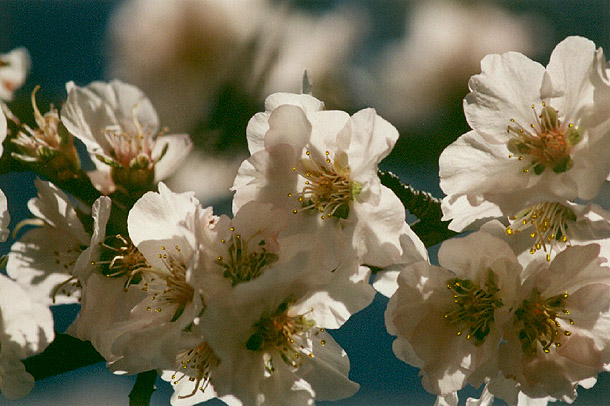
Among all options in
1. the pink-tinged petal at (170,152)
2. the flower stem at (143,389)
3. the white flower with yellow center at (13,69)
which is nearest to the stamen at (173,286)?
the flower stem at (143,389)

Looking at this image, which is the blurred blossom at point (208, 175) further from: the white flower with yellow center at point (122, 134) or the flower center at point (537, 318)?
the flower center at point (537, 318)

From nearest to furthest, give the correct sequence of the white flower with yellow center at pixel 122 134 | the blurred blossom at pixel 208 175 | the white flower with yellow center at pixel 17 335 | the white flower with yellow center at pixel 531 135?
the white flower with yellow center at pixel 531 135 < the white flower with yellow center at pixel 17 335 < the white flower with yellow center at pixel 122 134 < the blurred blossom at pixel 208 175

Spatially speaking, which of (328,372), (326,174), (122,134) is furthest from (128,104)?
(328,372)

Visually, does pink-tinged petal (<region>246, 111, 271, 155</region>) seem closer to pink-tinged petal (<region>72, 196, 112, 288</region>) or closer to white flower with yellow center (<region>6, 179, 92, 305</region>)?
pink-tinged petal (<region>72, 196, 112, 288</region>)

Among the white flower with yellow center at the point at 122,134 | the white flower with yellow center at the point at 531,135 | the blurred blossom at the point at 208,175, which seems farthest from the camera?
the blurred blossom at the point at 208,175

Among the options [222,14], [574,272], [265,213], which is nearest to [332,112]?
[265,213]

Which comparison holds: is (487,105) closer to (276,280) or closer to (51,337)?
(276,280)

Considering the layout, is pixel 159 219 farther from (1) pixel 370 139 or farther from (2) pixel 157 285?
(1) pixel 370 139
